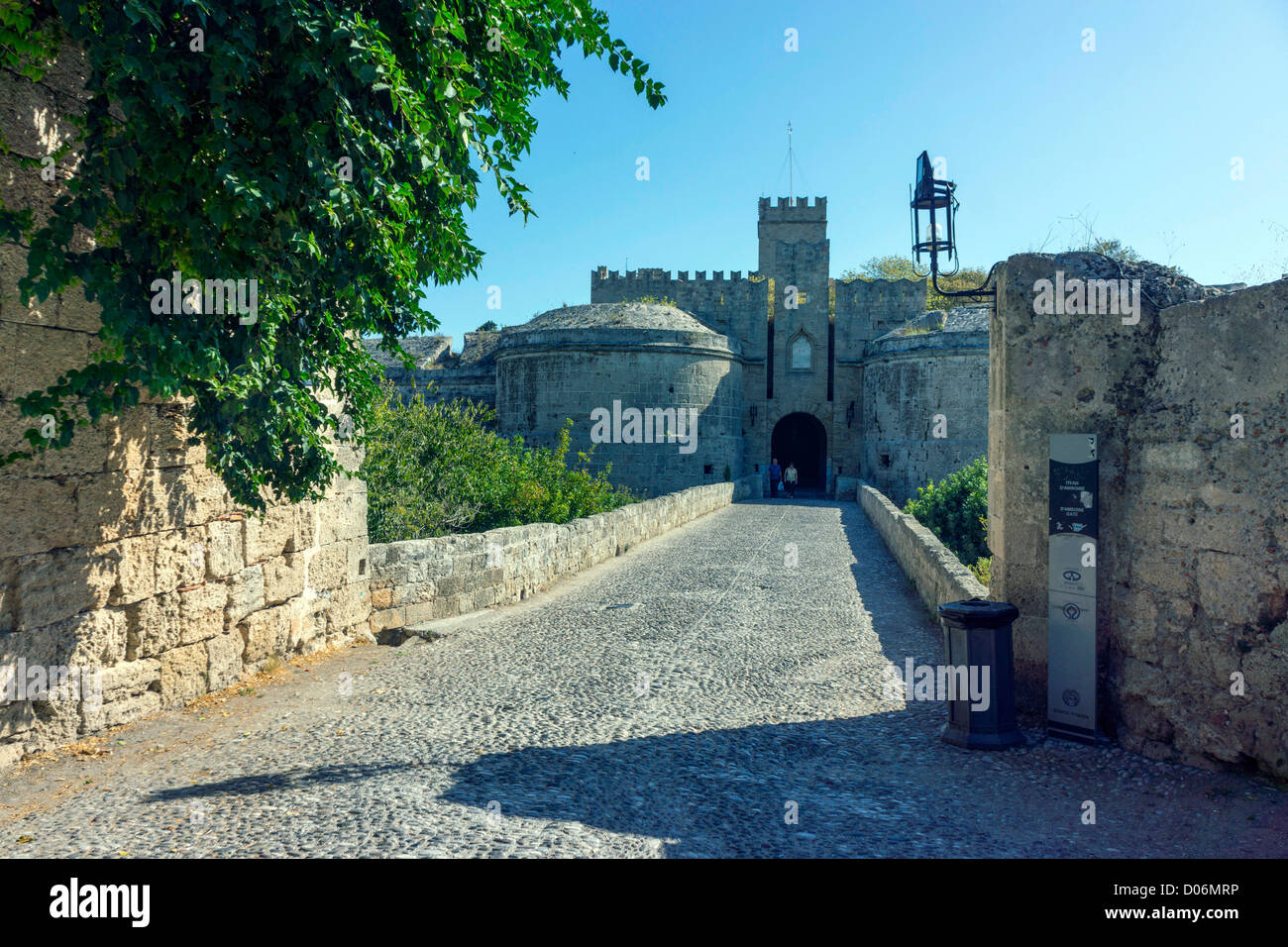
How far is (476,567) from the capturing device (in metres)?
8.66

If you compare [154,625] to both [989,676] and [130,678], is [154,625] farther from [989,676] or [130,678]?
[989,676]

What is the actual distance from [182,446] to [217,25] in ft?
8.25

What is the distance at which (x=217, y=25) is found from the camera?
4176mm

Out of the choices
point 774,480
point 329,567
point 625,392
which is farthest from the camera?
point 774,480

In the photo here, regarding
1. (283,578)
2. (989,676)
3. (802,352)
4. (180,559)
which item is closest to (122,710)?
(180,559)

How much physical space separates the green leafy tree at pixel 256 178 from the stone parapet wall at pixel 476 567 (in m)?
2.34

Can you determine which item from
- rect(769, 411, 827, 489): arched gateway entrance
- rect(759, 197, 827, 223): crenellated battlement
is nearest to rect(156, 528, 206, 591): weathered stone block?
rect(769, 411, 827, 489): arched gateway entrance

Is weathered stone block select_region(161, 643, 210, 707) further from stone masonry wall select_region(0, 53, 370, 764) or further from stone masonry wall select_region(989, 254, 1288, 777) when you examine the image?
stone masonry wall select_region(989, 254, 1288, 777)

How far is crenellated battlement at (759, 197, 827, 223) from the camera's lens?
43.3 m

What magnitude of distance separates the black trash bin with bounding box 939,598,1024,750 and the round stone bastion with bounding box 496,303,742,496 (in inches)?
892

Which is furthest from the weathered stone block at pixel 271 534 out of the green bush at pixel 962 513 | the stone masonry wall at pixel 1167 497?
the green bush at pixel 962 513

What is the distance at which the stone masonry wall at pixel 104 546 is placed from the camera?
4176 mm

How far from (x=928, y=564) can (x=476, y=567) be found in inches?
192
